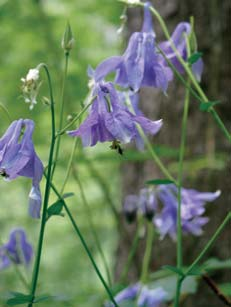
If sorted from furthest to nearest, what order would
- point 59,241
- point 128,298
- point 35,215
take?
point 59,241 < point 128,298 < point 35,215

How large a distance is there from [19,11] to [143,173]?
1273 mm

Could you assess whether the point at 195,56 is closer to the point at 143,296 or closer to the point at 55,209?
the point at 55,209

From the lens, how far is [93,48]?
148 inches

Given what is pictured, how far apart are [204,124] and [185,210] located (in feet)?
2.73

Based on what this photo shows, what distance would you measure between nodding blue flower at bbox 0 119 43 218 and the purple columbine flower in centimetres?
66

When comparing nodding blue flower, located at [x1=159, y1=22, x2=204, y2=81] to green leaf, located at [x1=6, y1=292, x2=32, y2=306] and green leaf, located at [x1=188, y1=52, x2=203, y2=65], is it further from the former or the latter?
green leaf, located at [x1=6, y1=292, x2=32, y2=306]

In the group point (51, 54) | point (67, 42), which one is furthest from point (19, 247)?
point (51, 54)

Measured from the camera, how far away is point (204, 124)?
2.39 metres

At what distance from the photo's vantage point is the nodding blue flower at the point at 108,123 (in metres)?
1.05

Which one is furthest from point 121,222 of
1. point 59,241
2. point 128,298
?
point 59,241

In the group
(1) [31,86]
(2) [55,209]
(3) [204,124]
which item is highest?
(1) [31,86]

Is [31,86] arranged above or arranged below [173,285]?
above

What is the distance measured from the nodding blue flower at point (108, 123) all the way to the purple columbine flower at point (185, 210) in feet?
1.85

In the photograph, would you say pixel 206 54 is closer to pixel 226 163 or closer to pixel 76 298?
pixel 226 163
